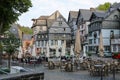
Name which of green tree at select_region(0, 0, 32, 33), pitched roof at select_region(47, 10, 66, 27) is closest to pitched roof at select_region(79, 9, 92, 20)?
pitched roof at select_region(47, 10, 66, 27)

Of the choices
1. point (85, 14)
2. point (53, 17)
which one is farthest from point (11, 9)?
point (53, 17)

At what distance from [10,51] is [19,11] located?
13.4 ft

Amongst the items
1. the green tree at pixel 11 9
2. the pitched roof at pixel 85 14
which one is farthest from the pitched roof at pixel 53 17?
the green tree at pixel 11 9

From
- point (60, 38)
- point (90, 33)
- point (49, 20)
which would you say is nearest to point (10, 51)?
point (90, 33)

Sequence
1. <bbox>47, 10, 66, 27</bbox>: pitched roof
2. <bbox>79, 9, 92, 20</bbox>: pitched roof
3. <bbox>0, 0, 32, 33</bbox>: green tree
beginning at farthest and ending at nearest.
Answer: <bbox>47, 10, 66, 27</bbox>: pitched roof < <bbox>79, 9, 92, 20</bbox>: pitched roof < <bbox>0, 0, 32, 33</bbox>: green tree

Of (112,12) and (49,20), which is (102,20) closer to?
(112,12)

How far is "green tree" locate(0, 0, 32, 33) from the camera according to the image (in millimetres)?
28344

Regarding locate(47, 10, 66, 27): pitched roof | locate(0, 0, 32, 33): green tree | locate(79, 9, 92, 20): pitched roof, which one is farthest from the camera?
locate(47, 10, 66, 27): pitched roof

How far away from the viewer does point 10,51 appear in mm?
30969

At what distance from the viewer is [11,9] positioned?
29.7 meters

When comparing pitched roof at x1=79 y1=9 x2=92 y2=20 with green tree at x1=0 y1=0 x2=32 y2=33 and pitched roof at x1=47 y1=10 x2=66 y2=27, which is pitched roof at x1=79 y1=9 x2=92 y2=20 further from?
green tree at x1=0 y1=0 x2=32 y2=33

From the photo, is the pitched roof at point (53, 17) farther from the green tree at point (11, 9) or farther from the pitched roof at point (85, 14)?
the green tree at point (11, 9)

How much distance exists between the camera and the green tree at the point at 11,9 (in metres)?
28.3

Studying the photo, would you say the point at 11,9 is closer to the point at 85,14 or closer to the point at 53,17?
the point at 85,14
